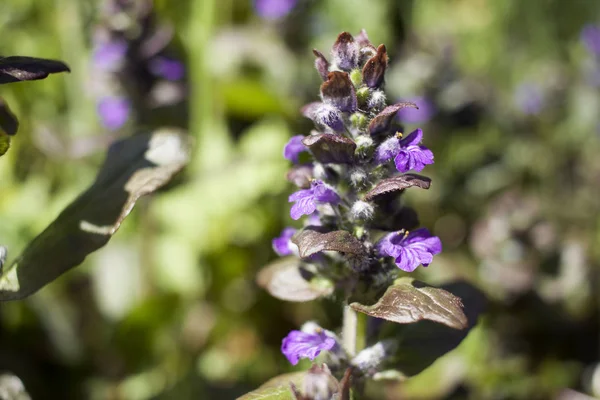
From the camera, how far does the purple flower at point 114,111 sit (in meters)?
3.30

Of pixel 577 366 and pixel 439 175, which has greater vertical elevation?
pixel 439 175

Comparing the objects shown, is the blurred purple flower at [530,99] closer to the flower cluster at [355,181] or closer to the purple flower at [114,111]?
the purple flower at [114,111]

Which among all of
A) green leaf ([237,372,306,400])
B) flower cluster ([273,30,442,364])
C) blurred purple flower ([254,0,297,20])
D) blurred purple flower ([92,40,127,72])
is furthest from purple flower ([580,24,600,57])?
green leaf ([237,372,306,400])

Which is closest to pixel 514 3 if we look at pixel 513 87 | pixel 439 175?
pixel 513 87

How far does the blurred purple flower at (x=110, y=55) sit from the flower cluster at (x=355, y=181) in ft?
5.59

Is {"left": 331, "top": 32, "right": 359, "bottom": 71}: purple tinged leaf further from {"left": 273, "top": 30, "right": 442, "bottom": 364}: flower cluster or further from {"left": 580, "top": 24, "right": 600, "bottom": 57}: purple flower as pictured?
{"left": 580, "top": 24, "right": 600, "bottom": 57}: purple flower

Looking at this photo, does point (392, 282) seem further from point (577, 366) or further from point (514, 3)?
point (514, 3)

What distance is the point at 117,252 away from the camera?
138 inches

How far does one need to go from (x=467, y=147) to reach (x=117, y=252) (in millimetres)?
2166

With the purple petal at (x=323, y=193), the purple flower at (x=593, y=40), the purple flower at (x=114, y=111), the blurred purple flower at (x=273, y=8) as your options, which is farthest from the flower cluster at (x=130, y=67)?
the purple flower at (x=593, y=40)

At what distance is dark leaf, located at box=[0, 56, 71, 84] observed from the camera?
1530 mm

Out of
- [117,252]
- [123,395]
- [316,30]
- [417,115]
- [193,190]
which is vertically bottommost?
[123,395]

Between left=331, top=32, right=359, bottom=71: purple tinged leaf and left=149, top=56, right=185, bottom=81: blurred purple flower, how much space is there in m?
1.82

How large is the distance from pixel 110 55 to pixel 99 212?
153 centimetres
